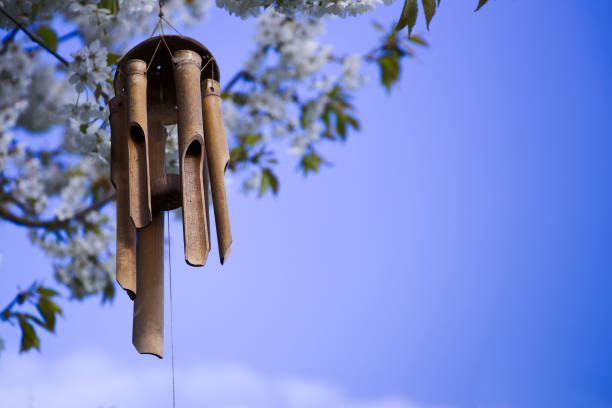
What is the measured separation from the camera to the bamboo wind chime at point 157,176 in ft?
4.15

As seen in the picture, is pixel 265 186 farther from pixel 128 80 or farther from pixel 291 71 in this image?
pixel 128 80

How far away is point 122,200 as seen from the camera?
1364 mm

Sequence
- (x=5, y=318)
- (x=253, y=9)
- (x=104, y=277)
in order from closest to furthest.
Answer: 1. (x=253, y=9)
2. (x=5, y=318)
3. (x=104, y=277)

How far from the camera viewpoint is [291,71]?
304cm

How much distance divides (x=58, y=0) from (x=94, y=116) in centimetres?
47

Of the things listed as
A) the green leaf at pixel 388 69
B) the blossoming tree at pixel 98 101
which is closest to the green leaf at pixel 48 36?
the blossoming tree at pixel 98 101

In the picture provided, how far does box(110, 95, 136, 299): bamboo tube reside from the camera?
1.29 m

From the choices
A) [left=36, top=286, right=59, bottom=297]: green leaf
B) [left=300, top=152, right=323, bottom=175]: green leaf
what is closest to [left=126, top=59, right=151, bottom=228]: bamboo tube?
[left=36, top=286, right=59, bottom=297]: green leaf

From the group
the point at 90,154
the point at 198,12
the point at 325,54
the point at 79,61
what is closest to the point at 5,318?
the point at 90,154

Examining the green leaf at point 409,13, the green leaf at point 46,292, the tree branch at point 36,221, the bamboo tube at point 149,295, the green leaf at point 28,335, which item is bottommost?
the bamboo tube at point 149,295

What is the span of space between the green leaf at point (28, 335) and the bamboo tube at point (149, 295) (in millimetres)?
1170

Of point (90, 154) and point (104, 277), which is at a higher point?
point (104, 277)

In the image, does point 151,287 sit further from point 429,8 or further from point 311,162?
point 311,162

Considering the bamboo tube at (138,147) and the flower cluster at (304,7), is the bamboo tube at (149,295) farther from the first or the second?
the flower cluster at (304,7)
